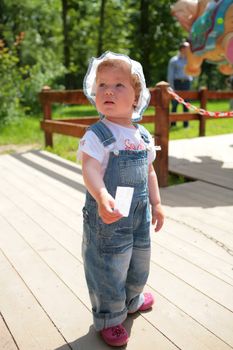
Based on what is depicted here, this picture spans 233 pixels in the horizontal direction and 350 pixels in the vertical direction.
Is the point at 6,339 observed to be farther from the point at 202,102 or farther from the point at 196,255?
the point at 202,102

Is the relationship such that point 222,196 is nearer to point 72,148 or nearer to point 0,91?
point 72,148

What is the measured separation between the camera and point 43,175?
5.71 meters

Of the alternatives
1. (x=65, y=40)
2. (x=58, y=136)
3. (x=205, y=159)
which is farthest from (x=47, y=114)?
(x=65, y=40)

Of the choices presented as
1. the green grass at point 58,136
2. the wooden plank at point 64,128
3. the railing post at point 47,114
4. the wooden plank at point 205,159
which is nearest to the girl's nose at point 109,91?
the wooden plank at point 205,159

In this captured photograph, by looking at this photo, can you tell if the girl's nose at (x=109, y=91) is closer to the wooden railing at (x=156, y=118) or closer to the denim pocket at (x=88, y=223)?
the denim pocket at (x=88, y=223)

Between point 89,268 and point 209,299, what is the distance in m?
0.83

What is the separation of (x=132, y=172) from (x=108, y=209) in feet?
0.91

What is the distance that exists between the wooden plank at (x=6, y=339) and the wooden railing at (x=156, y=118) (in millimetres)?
3137

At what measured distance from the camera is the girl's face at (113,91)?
186cm

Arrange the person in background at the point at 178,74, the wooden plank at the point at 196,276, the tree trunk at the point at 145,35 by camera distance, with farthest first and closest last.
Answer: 1. the tree trunk at the point at 145,35
2. the person in background at the point at 178,74
3. the wooden plank at the point at 196,276

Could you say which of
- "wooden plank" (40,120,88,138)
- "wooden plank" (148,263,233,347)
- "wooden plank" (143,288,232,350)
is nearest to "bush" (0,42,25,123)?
"wooden plank" (40,120,88,138)

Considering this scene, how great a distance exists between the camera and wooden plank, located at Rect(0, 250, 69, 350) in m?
2.05

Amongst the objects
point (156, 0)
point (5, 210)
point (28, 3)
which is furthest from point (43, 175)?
point (156, 0)

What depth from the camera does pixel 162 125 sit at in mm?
4906
